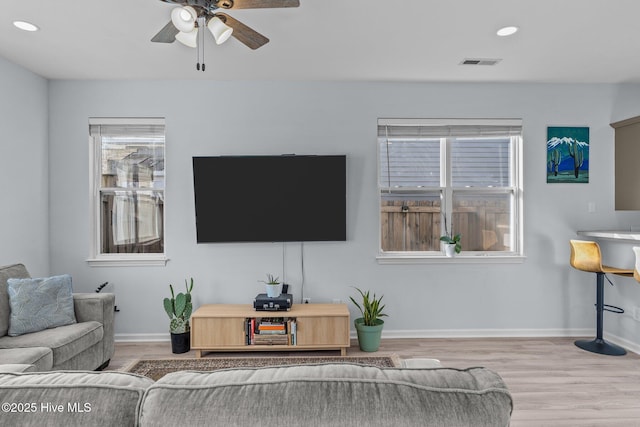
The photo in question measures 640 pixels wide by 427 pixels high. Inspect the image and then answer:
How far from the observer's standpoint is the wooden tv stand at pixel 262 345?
134 inches

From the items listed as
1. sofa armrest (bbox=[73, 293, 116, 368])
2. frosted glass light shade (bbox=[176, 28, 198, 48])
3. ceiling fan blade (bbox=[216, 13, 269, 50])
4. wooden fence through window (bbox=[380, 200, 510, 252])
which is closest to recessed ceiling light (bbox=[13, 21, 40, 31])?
frosted glass light shade (bbox=[176, 28, 198, 48])

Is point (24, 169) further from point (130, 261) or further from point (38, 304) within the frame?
point (38, 304)

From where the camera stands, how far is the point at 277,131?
3896mm

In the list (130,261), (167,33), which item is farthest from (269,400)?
(130,261)

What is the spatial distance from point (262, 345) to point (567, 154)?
358 cm

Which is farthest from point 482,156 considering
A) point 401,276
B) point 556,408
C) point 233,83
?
point 233,83

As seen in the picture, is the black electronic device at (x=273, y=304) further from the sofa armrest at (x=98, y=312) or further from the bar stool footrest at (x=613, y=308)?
the bar stool footrest at (x=613, y=308)

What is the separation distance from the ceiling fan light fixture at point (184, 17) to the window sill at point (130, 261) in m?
2.50

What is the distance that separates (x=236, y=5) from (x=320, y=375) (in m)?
1.89

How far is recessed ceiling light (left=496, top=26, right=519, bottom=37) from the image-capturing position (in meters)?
2.76

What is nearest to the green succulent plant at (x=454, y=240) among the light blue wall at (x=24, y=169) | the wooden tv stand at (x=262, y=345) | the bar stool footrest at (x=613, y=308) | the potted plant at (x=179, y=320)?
the wooden tv stand at (x=262, y=345)

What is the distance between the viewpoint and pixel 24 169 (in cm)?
350

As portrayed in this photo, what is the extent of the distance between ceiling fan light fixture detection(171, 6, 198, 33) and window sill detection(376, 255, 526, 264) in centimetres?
271

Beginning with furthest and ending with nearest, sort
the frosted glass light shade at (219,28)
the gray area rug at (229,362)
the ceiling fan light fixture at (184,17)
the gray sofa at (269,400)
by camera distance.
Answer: the gray area rug at (229,362) < the frosted glass light shade at (219,28) < the ceiling fan light fixture at (184,17) < the gray sofa at (269,400)
